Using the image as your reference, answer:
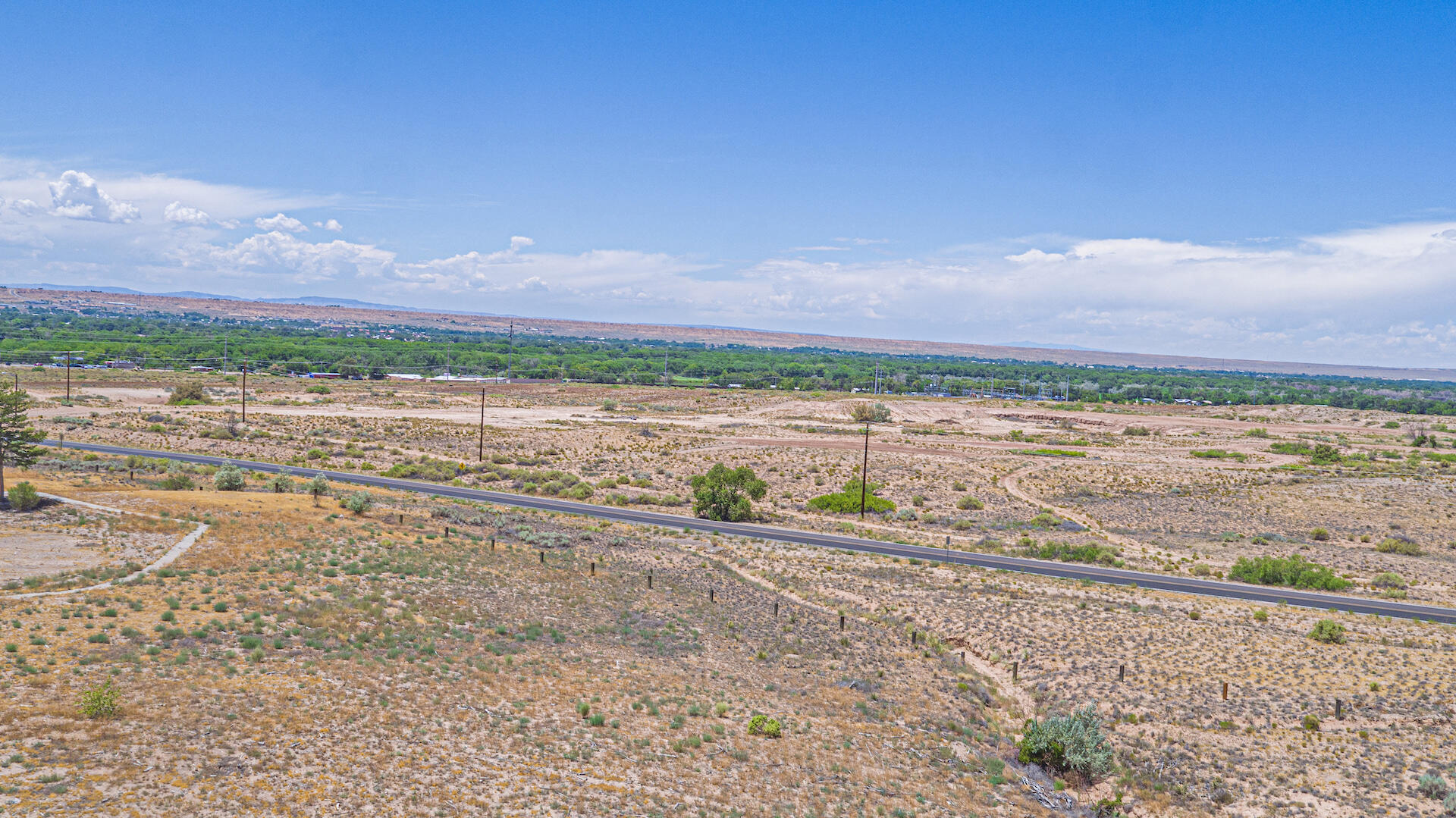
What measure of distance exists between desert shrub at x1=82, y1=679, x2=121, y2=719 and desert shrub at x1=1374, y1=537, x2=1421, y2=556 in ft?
213

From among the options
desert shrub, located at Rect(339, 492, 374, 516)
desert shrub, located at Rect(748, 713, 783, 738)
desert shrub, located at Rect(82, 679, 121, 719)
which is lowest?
desert shrub, located at Rect(748, 713, 783, 738)

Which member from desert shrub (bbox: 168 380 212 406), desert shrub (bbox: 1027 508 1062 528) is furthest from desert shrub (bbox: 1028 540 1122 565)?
desert shrub (bbox: 168 380 212 406)

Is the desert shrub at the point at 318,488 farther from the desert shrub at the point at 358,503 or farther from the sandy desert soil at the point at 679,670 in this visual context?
the desert shrub at the point at 358,503

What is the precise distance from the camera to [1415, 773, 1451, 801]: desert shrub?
73.2 feet

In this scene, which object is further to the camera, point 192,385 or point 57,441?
point 192,385

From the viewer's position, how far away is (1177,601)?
3903cm

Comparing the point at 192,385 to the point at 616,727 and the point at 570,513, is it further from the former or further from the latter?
the point at 616,727

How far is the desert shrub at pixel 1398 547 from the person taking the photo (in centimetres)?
5294

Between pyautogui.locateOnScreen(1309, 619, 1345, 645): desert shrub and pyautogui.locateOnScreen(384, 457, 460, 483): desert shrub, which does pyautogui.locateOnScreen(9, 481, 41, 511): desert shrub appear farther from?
pyautogui.locateOnScreen(1309, 619, 1345, 645): desert shrub

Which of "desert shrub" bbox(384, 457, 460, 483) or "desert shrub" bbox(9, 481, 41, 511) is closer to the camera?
"desert shrub" bbox(9, 481, 41, 511)

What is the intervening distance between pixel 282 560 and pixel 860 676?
2104cm

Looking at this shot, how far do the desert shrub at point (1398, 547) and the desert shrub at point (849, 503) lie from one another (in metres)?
30.8

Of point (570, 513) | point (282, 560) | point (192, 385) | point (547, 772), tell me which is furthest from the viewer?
point (192, 385)

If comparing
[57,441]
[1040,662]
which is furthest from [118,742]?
[57,441]
